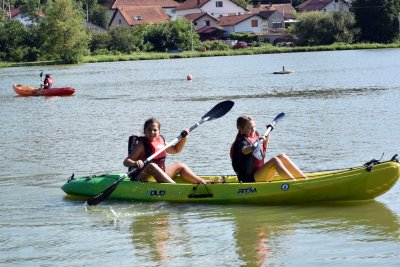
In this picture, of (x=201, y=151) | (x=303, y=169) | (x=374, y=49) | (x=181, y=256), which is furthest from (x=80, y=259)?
(x=374, y=49)

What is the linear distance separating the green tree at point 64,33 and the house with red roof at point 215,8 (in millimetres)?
35969

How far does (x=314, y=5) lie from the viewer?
406 feet

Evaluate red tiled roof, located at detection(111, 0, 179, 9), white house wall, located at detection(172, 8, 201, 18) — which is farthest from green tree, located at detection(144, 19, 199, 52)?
red tiled roof, located at detection(111, 0, 179, 9)

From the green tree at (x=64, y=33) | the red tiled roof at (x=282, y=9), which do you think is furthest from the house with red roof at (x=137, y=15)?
the green tree at (x=64, y=33)

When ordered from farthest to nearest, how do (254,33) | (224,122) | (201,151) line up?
(254,33)
(224,122)
(201,151)

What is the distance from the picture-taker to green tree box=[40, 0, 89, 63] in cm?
7856

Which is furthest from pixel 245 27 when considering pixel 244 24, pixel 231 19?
pixel 231 19

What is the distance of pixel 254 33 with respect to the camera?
10288 cm

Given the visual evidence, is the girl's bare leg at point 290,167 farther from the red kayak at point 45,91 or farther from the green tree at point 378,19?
the green tree at point 378,19

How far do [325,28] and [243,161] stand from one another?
2966 inches

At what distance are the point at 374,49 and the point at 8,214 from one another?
7117 centimetres

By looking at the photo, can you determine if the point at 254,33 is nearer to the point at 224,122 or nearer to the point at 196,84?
the point at 196,84

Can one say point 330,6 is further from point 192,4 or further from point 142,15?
point 142,15

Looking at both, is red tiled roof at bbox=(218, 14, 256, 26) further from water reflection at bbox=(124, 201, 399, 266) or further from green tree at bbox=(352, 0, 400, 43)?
water reflection at bbox=(124, 201, 399, 266)
